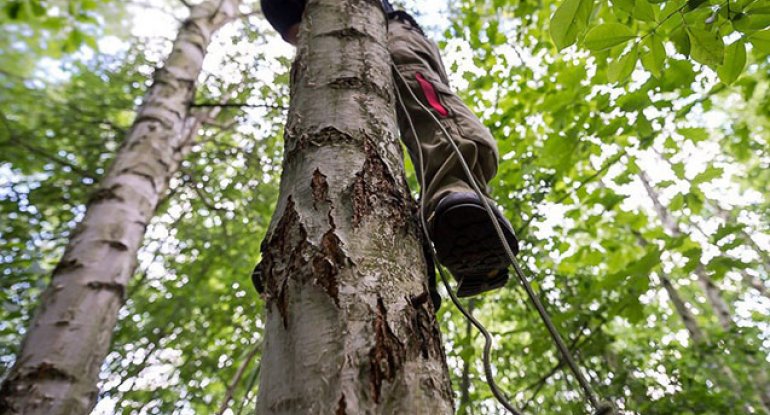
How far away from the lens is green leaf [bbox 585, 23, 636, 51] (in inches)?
41.9

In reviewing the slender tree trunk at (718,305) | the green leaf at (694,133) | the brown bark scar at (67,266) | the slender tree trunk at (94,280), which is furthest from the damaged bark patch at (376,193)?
the slender tree trunk at (718,305)

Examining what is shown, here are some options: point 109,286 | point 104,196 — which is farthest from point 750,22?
point 104,196

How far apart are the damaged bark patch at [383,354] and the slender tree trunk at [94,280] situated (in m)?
1.84

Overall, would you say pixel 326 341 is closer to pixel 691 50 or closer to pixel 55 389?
pixel 691 50

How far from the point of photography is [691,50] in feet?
3.50

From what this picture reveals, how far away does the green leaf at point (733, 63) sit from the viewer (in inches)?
45.5

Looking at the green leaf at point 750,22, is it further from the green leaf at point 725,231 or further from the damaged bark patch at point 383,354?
the green leaf at point 725,231

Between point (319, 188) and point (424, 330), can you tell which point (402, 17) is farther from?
point (424, 330)

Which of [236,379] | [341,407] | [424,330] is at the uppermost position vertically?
[236,379]

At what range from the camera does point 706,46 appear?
1.04 meters

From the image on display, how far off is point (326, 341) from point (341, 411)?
0.35ft

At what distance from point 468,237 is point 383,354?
59 cm

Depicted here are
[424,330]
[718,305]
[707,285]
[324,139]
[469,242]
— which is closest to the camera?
[424,330]

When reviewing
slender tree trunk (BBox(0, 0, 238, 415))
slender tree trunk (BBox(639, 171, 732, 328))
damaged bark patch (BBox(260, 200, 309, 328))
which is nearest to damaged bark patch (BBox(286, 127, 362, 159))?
damaged bark patch (BBox(260, 200, 309, 328))
